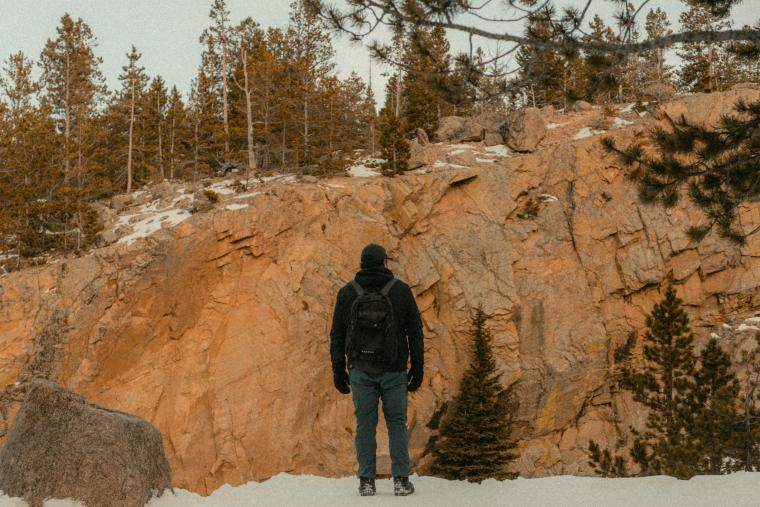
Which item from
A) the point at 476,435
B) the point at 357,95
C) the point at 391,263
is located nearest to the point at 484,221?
the point at 391,263

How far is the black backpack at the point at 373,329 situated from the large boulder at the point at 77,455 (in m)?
1.97

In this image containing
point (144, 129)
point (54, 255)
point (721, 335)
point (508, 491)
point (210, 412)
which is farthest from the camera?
point (144, 129)

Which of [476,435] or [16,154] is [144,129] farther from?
[476,435]

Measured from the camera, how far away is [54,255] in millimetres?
22656

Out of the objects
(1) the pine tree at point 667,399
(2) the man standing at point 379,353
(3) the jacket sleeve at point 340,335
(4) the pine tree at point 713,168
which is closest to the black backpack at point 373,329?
(2) the man standing at point 379,353

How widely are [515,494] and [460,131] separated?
27.2m

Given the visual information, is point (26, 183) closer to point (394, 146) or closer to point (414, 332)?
point (394, 146)

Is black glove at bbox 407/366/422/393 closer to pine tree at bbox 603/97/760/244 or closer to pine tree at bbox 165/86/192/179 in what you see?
pine tree at bbox 603/97/760/244

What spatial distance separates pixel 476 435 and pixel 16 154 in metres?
21.4

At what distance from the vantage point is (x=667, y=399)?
15.1m

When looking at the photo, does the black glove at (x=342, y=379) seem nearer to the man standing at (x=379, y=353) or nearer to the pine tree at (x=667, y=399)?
the man standing at (x=379, y=353)

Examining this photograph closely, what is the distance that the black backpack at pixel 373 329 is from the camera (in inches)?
203

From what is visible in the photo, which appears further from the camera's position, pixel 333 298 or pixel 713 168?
pixel 333 298

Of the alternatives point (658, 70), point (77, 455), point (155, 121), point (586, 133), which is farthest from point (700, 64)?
point (77, 455)
